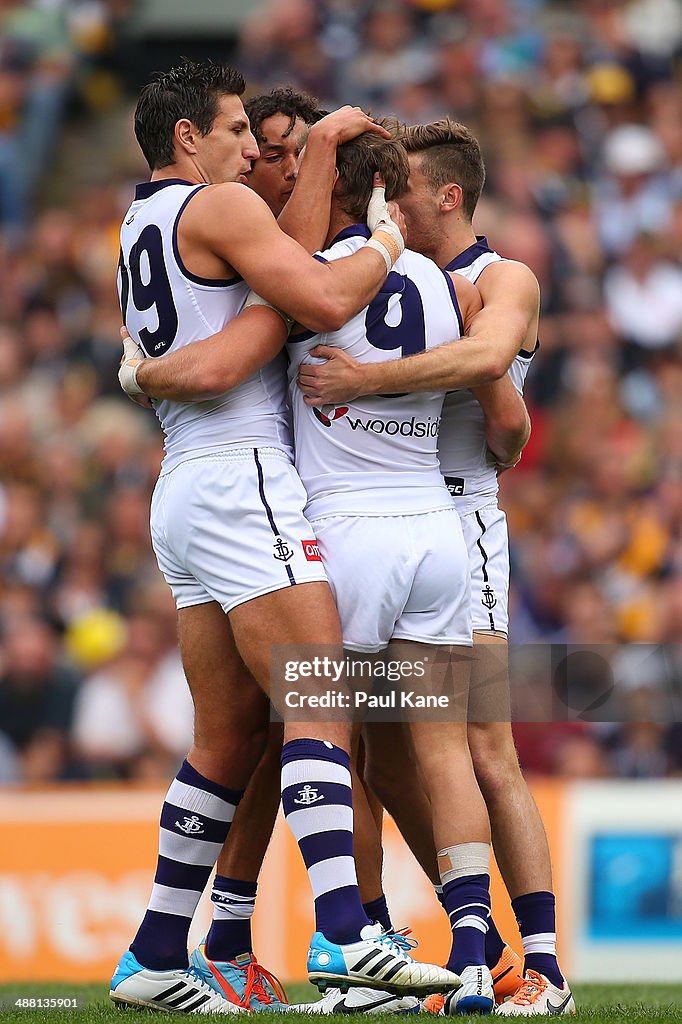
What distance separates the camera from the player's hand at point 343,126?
484cm

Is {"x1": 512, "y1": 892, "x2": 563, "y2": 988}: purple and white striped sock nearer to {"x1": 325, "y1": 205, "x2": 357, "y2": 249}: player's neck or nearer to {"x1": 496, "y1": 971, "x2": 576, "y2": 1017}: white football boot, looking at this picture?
{"x1": 496, "y1": 971, "x2": 576, "y2": 1017}: white football boot

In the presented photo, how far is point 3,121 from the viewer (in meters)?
14.5

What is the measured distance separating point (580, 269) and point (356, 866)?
7.86 metres

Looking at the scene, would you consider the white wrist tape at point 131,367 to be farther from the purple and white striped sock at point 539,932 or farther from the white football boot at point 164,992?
the purple and white striped sock at point 539,932

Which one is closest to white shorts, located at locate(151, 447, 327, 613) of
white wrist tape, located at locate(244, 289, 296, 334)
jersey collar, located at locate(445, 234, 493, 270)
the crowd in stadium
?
white wrist tape, located at locate(244, 289, 296, 334)

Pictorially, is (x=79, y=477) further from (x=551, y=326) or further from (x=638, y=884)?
(x=638, y=884)

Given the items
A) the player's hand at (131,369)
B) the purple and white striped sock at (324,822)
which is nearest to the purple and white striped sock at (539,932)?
the purple and white striped sock at (324,822)

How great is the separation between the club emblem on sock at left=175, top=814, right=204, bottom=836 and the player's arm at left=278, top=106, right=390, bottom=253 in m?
1.74

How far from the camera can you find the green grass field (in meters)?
4.59

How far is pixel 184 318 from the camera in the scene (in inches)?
191

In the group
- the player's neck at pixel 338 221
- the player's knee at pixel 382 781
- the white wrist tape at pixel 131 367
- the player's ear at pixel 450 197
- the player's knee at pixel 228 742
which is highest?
the player's ear at pixel 450 197

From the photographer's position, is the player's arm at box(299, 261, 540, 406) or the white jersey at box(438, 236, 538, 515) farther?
the white jersey at box(438, 236, 538, 515)

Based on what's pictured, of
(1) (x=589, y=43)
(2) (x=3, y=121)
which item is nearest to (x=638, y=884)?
(1) (x=589, y=43)

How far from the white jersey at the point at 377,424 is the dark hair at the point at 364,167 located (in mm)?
76
